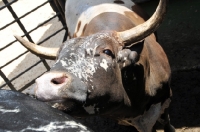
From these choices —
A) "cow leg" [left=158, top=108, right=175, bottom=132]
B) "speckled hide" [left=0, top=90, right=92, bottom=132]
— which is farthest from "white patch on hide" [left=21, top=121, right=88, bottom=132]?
"cow leg" [left=158, top=108, right=175, bottom=132]

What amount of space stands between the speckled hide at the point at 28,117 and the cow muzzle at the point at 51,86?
104 cm

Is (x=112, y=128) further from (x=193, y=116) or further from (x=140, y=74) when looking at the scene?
(x=140, y=74)

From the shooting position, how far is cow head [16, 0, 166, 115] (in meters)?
2.48

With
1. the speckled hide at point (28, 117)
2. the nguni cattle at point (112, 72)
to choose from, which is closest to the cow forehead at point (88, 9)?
the nguni cattle at point (112, 72)

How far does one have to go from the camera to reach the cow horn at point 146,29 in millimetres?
2732

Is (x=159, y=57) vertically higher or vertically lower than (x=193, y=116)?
higher

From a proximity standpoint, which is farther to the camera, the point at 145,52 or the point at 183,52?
the point at 183,52

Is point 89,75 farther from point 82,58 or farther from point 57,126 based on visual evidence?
point 57,126

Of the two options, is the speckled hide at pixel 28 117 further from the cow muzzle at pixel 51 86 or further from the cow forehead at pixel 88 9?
the cow forehead at pixel 88 9

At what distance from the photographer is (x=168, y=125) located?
146 inches

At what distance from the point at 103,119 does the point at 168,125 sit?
89 centimetres

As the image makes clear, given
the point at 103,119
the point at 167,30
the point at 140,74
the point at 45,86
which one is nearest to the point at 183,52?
the point at 167,30

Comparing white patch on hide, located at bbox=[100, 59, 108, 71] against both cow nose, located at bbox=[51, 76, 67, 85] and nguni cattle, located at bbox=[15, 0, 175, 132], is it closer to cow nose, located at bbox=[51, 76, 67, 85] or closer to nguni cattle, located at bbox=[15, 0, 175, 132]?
nguni cattle, located at bbox=[15, 0, 175, 132]

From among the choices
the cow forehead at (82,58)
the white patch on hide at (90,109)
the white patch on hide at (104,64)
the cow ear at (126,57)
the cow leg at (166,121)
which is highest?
the cow forehead at (82,58)
